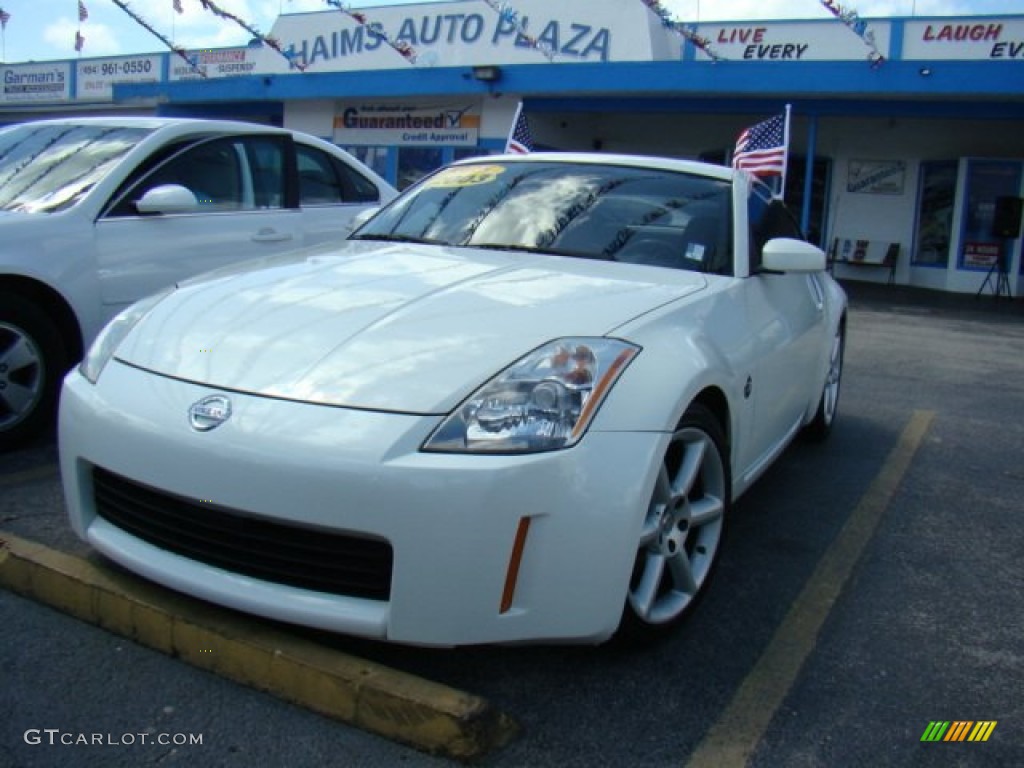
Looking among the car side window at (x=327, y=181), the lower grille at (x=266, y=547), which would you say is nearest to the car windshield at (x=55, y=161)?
the car side window at (x=327, y=181)

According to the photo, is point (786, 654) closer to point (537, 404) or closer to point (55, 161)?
point (537, 404)

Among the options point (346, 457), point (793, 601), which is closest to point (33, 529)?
point (346, 457)

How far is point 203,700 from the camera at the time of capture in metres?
2.33

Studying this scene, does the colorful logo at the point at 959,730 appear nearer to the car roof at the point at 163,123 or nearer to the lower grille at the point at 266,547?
the lower grille at the point at 266,547

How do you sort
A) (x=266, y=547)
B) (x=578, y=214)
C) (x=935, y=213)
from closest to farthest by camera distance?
1. (x=266, y=547)
2. (x=578, y=214)
3. (x=935, y=213)

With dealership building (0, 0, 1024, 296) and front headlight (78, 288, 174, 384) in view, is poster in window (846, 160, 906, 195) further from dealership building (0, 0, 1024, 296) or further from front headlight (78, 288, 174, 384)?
front headlight (78, 288, 174, 384)

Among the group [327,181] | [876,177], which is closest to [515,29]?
[876,177]

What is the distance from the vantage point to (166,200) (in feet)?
15.2

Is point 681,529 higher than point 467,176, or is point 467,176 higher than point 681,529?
point 467,176

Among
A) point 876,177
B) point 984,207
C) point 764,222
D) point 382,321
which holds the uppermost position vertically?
point 876,177

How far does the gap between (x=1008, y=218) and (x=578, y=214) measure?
14835 millimetres

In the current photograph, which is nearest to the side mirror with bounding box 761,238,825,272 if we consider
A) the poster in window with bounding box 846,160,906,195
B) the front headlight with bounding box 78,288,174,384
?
the front headlight with bounding box 78,288,174,384

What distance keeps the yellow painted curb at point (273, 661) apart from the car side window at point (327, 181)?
3.47 metres

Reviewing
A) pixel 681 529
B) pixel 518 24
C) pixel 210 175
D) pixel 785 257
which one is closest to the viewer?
pixel 681 529
